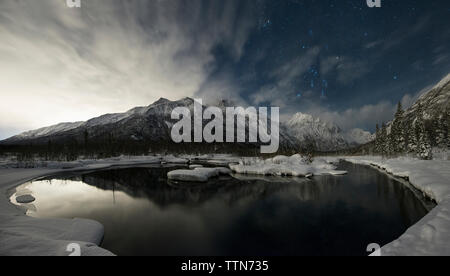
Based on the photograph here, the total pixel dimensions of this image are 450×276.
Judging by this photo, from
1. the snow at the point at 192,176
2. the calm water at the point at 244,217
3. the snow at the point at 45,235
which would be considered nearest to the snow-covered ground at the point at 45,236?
the snow at the point at 45,235

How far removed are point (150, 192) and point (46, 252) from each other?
61.2 ft

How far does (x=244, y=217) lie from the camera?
15281 mm

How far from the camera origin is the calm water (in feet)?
34.2

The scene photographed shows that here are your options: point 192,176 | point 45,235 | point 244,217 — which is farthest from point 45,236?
point 192,176

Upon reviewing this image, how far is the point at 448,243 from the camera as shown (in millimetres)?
6645

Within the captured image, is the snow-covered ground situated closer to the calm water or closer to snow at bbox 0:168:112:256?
snow at bbox 0:168:112:256

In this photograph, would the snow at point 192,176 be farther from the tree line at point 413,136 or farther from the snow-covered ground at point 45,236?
the tree line at point 413,136

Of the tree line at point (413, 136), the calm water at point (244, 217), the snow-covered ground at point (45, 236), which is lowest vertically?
the calm water at point (244, 217)

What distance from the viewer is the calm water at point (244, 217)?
34.2 ft

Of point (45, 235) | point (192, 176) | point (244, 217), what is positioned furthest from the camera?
point (192, 176)

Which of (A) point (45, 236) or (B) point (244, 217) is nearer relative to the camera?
(A) point (45, 236)

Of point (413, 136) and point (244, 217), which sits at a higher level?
point (413, 136)

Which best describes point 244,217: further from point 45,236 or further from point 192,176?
point 192,176

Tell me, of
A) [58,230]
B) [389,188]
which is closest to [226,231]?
[58,230]
